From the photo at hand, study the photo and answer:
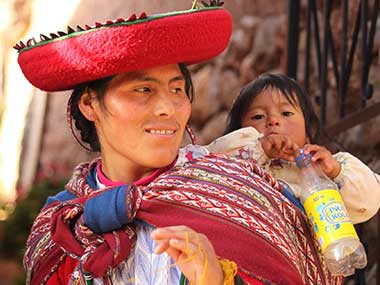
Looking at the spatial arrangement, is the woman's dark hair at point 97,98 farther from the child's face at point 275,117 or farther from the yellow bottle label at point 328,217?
the yellow bottle label at point 328,217

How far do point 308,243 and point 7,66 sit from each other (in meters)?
8.80

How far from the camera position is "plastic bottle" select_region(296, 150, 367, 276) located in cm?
197

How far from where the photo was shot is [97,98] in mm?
Result: 2145

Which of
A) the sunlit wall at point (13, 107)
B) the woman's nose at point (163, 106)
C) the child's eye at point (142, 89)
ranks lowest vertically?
the sunlit wall at point (13, 107)

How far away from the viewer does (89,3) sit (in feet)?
26.1

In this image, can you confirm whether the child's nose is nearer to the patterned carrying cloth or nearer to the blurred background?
the patterned carrying cloth

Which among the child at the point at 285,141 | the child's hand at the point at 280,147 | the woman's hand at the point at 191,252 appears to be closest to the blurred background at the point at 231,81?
the child at the point at 285,141

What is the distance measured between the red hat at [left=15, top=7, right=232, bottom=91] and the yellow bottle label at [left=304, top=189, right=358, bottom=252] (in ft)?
1.63

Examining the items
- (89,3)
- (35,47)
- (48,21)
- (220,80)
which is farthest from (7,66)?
(35,47)

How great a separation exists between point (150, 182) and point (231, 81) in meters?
4.43

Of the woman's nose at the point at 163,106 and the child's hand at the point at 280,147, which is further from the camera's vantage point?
the child's hand at the point at 280,147

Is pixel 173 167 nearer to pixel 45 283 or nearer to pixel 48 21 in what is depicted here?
pixel 45 283

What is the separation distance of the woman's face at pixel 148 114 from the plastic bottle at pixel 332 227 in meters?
0.39

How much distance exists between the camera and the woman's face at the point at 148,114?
2.04m
